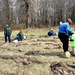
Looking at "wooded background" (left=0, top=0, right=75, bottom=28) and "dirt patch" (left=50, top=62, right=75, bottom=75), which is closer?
"dirt patch" (left=50, top=62, right=75, bottom=75)

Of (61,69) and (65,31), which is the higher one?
(65,31)

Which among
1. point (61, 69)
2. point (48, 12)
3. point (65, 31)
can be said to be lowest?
point (48, 12)

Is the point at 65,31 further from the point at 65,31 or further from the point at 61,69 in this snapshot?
the point at 61,69

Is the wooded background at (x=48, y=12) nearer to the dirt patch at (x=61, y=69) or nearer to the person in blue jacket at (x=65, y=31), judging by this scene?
the person in blue jacket at (x=65, y=31)

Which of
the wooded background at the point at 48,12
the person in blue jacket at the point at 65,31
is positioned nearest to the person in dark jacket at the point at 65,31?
the person in blue jacket at the point at 65,31

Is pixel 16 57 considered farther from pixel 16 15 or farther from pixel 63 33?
pixel 16 15

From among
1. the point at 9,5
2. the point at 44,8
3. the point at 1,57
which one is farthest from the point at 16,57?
the point at 44,8

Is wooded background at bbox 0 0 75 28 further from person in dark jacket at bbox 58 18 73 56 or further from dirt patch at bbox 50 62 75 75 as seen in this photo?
dirt patch at bbox 50 62 75 75

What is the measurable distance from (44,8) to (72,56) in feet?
191

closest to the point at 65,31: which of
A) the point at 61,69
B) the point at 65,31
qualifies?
the point at 65,31

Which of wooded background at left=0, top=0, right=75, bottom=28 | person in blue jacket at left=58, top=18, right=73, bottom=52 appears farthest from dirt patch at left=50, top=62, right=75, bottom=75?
wooded background at left=0, top=0, right=75, bottom=28

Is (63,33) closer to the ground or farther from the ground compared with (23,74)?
farther from the ground

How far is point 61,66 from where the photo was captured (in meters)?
9.12

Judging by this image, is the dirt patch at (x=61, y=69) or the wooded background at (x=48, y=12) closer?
the dirt patch at (x=61, y=69)
